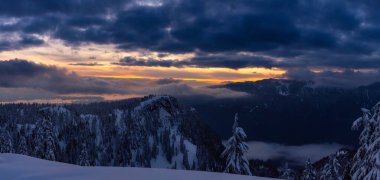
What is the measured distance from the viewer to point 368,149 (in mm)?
15867

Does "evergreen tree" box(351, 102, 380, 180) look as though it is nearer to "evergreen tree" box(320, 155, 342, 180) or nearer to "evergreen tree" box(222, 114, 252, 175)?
"evergreen tree" box(222, 114, 252, 175)

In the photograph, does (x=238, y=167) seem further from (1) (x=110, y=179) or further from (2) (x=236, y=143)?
(1) (x=110, y=179)

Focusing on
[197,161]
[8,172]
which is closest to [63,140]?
[197,161]

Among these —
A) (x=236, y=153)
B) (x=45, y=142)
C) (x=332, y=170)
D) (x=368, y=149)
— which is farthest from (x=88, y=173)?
(x=45, y=142)

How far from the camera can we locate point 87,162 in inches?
2429

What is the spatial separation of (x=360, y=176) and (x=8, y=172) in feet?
41.3

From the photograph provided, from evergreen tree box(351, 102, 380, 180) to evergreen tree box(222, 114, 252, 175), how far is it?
50.5ft

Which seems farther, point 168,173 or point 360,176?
point 360,176

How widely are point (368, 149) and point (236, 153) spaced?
17922 mm

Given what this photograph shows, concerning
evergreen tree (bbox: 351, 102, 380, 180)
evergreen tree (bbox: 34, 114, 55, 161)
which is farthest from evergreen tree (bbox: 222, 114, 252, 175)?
evergreen tree (bbox: 34, 114, 55, 161)

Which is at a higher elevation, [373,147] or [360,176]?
[373,147]

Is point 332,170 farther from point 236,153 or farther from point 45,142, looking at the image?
point 45,142

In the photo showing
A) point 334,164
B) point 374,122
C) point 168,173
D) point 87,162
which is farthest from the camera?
point 87,162

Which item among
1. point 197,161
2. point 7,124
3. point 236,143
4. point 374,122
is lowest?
point 197,161
